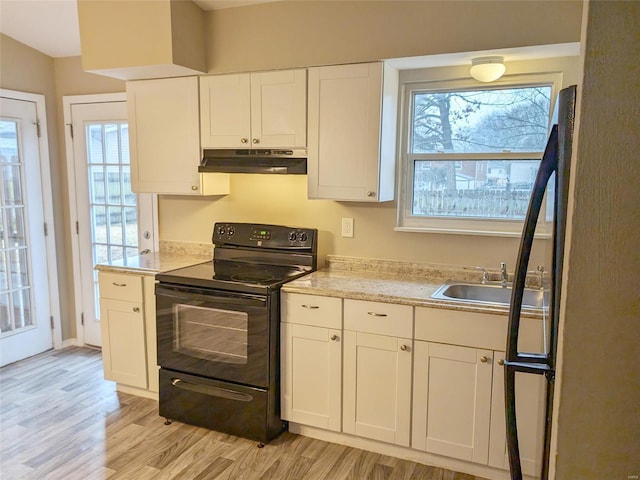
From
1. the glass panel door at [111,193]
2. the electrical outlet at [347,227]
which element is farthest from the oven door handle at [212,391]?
the glass panel door at [111,193]

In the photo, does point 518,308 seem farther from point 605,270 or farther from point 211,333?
point 211,333

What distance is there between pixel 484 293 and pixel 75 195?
3.31m

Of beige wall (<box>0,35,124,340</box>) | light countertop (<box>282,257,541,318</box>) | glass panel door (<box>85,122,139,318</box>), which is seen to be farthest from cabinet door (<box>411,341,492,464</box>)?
beige wall (<box>0,35,124,340</box>)

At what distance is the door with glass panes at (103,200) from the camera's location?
386 centimetres

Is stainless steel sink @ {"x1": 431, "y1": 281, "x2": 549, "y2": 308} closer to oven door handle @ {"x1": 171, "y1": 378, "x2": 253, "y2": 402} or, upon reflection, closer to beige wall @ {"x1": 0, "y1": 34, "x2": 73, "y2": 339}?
oven door handle @ {"x1": 171, "y1": 378, "x2": 253, "y2": 402}

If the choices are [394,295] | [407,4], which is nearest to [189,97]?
[407,4]

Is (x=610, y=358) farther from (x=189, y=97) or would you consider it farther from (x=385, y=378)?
(x=189, y=97)

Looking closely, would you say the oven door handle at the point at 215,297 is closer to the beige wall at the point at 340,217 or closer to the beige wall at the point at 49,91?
the beige wall at the point at 340,217

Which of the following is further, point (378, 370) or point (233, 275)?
point (233, 275)

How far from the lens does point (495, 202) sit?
9.44ft

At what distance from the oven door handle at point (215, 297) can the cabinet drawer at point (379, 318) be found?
47cm

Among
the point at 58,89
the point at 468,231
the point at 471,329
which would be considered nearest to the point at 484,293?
the point at 468,231

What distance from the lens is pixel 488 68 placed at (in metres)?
2.62

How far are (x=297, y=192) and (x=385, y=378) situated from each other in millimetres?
1346
